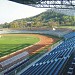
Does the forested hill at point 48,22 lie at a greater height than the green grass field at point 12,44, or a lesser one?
greater

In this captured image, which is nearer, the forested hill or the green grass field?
the green grass field

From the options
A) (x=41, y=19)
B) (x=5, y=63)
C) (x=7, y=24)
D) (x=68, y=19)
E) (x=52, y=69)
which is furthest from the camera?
(x=41, y=19)

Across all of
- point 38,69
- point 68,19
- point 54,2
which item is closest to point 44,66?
point 38,69

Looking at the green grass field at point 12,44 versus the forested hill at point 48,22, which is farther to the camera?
the forested hill at point 48,22

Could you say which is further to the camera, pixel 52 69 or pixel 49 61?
pixel 49 61

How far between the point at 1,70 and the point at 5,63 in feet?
4.53

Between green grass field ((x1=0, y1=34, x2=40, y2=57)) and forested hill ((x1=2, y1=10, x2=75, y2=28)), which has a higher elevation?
forested hill ((x1=2, y1=10, x2=75, y2=28))

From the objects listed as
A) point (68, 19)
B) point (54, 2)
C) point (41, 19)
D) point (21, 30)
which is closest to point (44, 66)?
point (54, 2)

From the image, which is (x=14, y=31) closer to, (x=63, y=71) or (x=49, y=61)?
(x=49, y=61)

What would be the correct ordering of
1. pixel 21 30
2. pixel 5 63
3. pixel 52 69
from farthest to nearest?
pixel 21 30, pixel 5 63, pixel 52 69

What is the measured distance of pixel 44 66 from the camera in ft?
62.0

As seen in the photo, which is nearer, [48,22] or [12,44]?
[12,44]

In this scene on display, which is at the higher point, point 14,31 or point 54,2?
point 54,2

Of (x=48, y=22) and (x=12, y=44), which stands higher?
(x=48, y=22)
